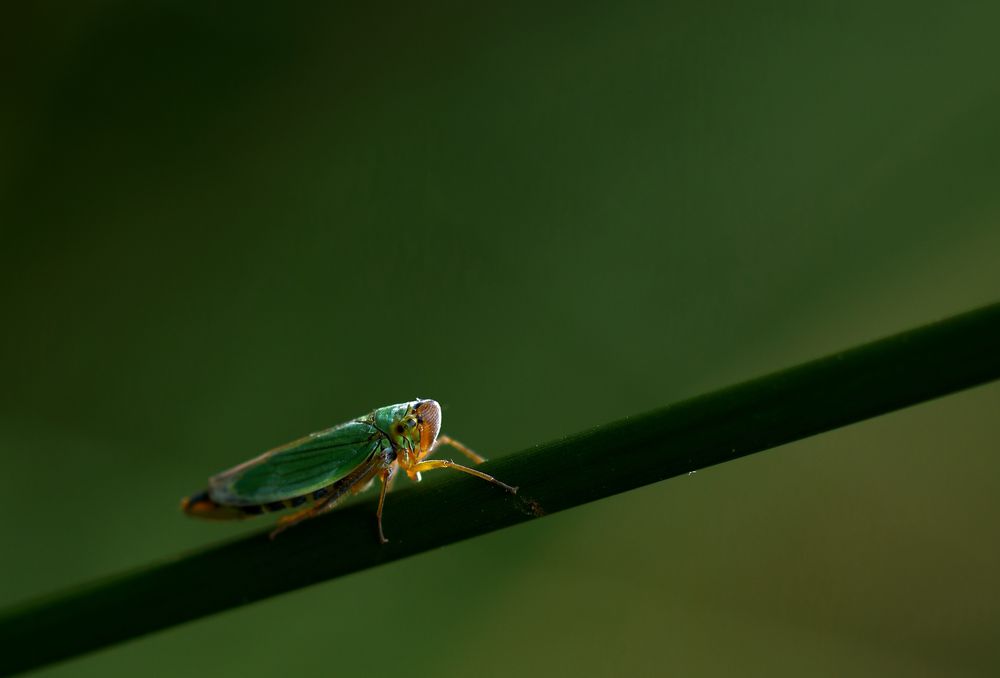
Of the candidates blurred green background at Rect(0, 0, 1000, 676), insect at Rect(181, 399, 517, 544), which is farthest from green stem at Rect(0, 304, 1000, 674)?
blurred green background at Rect(0, 0, 1000, 676)

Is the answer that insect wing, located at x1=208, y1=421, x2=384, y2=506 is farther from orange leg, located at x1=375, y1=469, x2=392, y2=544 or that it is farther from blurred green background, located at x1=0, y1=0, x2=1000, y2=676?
blurred green background, located at x1=0, y1=0, x2=1000, y2=676

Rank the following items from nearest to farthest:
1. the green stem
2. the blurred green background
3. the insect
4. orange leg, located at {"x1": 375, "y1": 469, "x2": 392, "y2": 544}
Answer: the green stem
orange leg, located at {"x1": 375, "y1": 469, "x2": 392, "y2": 544}
the insect
the blurred green background

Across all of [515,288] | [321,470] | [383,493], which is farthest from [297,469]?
[515,288]

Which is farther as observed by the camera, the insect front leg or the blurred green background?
the blurred green background

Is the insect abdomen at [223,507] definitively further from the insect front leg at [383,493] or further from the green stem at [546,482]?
the green stem at [546,482]

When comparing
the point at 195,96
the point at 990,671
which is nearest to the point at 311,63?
the point at 195,96

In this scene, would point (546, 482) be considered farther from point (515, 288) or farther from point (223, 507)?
point (515, 288)

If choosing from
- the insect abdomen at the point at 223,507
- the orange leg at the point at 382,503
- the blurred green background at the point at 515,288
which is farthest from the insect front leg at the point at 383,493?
the blurred green background at the point at 515,288
